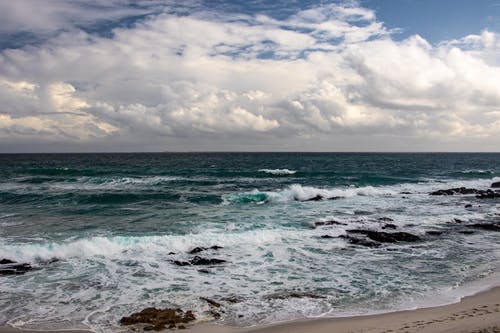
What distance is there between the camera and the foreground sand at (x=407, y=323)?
753cm

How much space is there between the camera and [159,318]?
835 cm

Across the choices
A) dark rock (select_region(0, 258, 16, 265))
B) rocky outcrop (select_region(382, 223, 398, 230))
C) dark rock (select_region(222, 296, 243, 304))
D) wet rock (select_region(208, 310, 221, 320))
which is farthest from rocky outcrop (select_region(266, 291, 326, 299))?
rocky outcrop (select_region(382, 223, 398, 230))

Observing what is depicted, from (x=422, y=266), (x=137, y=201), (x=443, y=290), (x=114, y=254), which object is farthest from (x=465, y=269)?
(x=137, y=201)

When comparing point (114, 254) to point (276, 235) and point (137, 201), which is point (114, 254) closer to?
point (276, 235)

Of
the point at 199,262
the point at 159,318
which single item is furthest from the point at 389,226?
the point at 159,318

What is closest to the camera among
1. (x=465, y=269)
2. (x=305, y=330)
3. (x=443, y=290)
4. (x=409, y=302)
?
(x=305, y=330)

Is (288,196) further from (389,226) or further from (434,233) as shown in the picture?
(434,233)

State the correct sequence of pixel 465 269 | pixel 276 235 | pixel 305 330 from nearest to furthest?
pixel 305 330 < pixel 465 269 < pixel 276 235

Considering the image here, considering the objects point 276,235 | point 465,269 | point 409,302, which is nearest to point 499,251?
point 465,269

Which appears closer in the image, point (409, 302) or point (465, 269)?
point (409, 302)

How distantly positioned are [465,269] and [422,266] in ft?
4.15

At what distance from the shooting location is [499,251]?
14.3 m

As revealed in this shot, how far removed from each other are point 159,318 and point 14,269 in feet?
22.3

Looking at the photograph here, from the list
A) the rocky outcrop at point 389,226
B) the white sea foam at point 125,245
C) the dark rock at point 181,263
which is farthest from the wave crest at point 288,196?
the dark rock at point 181,263
